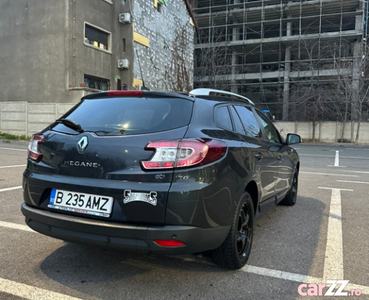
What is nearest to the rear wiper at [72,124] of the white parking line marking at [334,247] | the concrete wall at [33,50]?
the white parking line marking at [334,247]

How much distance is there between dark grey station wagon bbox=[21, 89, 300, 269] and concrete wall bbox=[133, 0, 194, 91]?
1946 centimetres

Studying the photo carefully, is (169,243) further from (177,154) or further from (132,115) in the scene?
(132,115)

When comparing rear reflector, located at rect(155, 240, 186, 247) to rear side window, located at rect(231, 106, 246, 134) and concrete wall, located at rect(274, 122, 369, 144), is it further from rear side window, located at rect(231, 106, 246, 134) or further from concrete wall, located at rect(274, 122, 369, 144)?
concrete wall, located at rect(274, 122, 369, 144)

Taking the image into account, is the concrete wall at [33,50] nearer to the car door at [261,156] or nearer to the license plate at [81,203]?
the car door at [261,156]

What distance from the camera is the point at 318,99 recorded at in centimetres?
2992

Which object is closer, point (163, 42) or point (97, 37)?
point (97, 37)

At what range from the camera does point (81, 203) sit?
2.60 m

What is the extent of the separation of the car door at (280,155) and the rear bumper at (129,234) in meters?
1.92

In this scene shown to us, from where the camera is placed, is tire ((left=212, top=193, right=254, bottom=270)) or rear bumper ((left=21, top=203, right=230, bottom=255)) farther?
tire ((left=212, top=193, right=254, bottom=270))

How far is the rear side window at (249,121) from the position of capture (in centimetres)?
366

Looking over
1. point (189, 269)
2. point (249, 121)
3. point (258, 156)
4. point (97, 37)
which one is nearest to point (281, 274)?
point (189, 269)

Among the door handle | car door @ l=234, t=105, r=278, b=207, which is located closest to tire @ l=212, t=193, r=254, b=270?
car door @ l=234, t=105, r=278, b=207

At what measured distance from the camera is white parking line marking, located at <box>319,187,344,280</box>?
3072 mm

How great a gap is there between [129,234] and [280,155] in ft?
8.90
